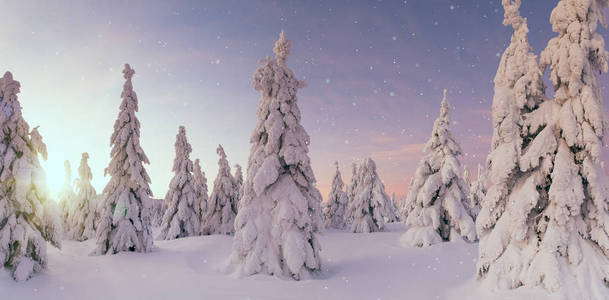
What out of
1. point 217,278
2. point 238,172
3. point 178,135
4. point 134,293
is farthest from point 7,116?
point 238,172

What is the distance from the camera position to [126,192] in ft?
70.1

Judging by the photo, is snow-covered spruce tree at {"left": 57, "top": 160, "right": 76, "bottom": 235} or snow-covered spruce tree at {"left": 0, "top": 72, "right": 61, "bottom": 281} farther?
snow-covered spruce tree at {"left": 57, "top": 160, "right": 76, "bottom": 235}

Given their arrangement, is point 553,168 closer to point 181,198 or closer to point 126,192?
point 126,192

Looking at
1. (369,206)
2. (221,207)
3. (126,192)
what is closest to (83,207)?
(221,207)

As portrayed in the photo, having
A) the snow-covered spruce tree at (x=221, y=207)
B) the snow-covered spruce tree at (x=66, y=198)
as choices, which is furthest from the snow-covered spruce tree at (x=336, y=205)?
the snow-covered spruce tree at (x=66, y=198)

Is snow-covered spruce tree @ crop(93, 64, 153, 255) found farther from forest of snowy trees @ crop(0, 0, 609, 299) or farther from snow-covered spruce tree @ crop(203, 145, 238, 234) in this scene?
snow-covered spruce tree @ crop(203, 145, 238, 234)

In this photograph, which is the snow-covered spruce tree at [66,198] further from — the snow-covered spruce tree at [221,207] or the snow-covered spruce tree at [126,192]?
the snow-covered spruce tree at [126,192]

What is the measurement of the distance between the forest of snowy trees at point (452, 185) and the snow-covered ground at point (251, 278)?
90 cm

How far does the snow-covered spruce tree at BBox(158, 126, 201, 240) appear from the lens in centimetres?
3170

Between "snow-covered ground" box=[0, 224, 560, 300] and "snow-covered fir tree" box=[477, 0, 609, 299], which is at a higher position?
"snow-covered fir tree" box=[477, 0, 609, 299]

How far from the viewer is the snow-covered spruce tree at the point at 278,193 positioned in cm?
1521

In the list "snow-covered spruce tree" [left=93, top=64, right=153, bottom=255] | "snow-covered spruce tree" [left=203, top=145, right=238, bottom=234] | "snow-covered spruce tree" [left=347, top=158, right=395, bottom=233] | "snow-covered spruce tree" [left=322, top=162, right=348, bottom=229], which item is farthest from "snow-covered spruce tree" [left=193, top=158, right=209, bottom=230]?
"snow-covered spruce tree" [left=347, top=158, right=395, bottom=233]

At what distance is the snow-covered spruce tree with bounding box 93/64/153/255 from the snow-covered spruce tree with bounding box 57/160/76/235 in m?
18.8

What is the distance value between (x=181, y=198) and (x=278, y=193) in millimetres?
19028
